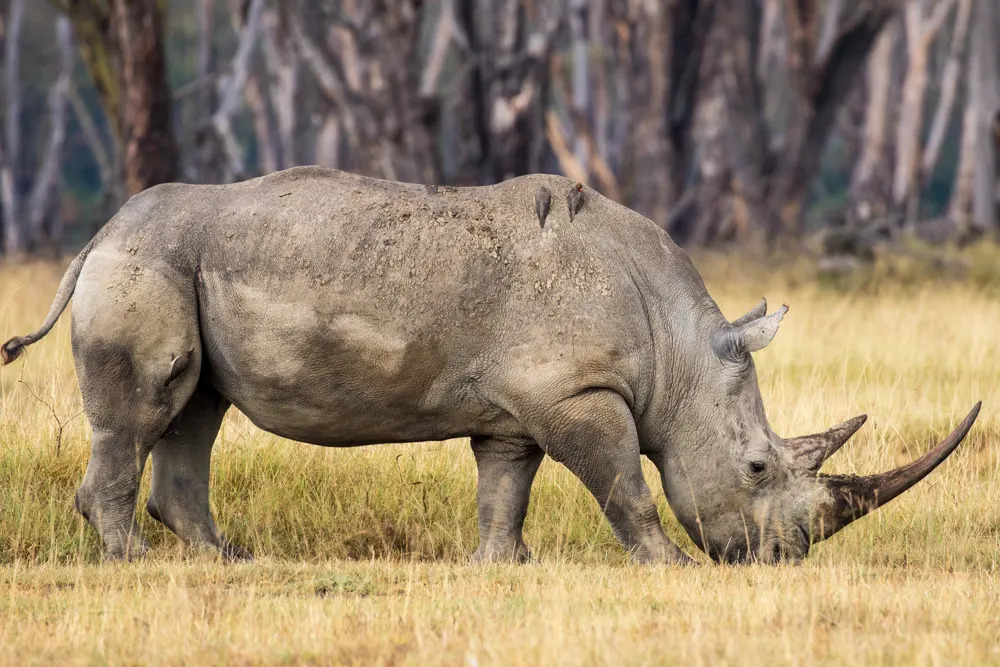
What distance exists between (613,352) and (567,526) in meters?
1.51

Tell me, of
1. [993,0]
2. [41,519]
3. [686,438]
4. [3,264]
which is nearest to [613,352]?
[686,438]

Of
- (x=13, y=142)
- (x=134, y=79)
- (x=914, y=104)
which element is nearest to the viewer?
(x=134, y=79)

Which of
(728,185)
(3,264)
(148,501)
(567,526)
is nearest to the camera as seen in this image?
(148,501)

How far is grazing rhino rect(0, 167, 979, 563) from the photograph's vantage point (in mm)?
6648

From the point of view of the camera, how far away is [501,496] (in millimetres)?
6988

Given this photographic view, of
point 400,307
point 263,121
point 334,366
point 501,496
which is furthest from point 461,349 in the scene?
point 263,121

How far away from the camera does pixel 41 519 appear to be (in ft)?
24.5

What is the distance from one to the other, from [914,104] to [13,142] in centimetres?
1837

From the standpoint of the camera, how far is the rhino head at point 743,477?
22.5 feet

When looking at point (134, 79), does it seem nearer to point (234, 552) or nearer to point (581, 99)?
point (234, 552)

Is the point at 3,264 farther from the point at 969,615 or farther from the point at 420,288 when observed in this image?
the point at 969,615

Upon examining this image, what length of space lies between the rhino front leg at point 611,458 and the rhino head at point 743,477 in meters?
0.26

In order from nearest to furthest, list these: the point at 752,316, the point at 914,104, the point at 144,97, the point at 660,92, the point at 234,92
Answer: the point at 752,316 → the point at 144,97 → the point at 234,92 → the point at 660,92 → the point at 914,104

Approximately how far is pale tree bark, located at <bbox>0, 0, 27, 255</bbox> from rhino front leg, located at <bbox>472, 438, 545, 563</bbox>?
2525 cm
